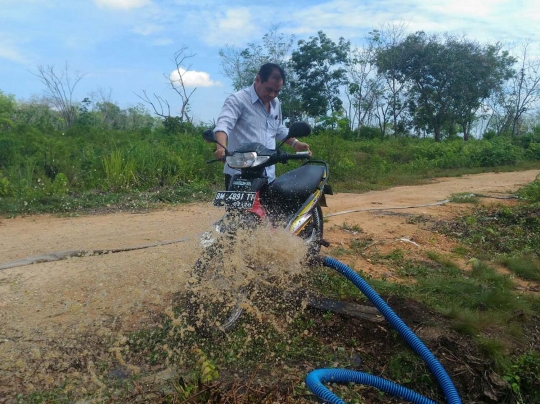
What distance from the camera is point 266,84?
3697 millimetres

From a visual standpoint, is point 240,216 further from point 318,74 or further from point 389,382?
point 318,74

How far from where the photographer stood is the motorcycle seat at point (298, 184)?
11.5 ft

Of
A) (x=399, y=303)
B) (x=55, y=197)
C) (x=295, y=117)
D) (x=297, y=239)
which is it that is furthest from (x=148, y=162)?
(x=295, y=117)

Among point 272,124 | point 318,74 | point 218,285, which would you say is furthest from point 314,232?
point 318,74

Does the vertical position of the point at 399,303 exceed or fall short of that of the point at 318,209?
it falls short

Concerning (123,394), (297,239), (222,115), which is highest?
(222,115)

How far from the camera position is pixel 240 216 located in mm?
3041

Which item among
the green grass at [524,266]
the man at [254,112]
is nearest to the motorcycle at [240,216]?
the man at [254,112]

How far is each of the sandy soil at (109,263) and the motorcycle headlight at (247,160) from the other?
829 mm

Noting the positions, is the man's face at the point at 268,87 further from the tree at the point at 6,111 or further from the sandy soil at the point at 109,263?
the tree at the point at 6,111

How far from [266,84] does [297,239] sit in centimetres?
123

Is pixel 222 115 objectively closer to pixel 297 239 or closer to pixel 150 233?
pixel 297 239

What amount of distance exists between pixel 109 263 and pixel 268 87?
2102 millimetres

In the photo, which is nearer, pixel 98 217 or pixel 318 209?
pixel 318 209
